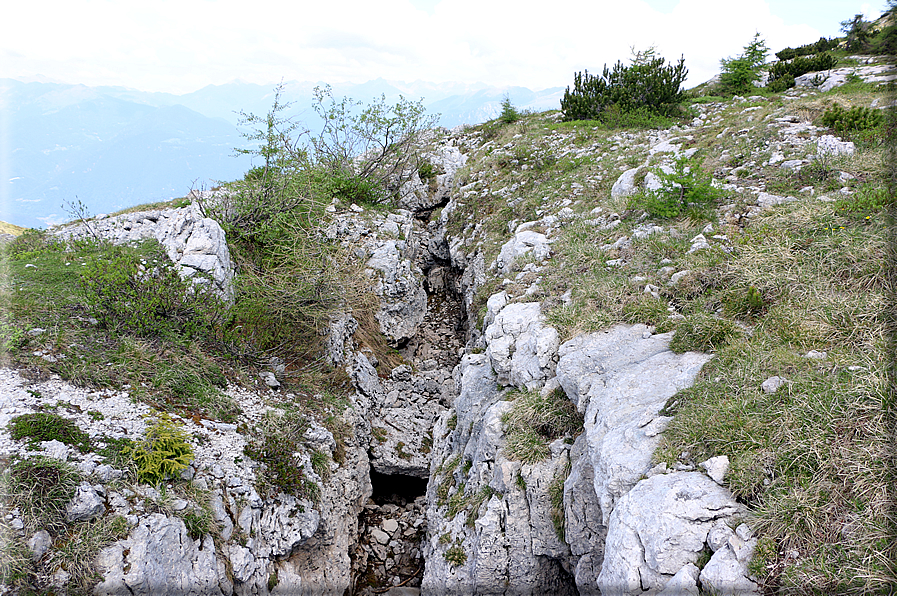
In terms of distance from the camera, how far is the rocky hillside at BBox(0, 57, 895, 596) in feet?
11.7

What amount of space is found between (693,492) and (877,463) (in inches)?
51.5

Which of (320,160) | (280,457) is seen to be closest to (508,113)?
(320,160)

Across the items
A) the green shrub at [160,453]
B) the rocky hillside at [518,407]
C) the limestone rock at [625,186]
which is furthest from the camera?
the limestone rock at [625,186]

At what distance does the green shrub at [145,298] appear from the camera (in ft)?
25.9

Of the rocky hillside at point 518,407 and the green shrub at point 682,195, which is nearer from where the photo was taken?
the rocky hillside at point 518,407

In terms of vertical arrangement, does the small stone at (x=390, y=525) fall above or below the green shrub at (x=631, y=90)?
below

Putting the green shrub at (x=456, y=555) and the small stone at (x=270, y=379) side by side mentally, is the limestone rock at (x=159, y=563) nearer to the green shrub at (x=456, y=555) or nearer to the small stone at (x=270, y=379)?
the green shrub at (x=456, y=555)

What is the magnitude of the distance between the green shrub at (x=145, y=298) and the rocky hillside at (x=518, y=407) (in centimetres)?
7

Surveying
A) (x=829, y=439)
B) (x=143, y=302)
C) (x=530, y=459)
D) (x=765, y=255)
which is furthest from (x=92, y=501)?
(x=765, y=255)

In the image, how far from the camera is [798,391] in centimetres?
398

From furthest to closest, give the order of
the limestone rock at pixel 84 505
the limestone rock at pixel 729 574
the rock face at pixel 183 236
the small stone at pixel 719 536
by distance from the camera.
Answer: the rock face at pixel 183 236
the limestone rock at pixel 84 505
the small stone at pixel 719 536
the limestone rock at pixel 729 574

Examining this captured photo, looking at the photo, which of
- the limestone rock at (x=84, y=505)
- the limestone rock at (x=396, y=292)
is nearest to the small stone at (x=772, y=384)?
the limestone rock at (x=84, y=505)

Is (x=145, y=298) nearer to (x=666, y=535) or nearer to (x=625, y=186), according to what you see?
(x=666, y=535)

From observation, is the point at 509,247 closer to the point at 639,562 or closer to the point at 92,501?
the point at 639,562
